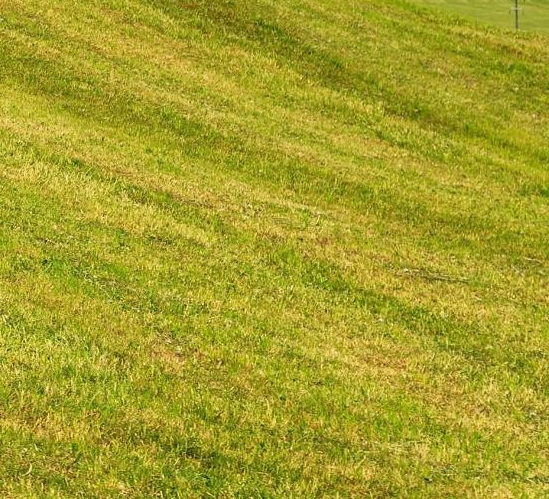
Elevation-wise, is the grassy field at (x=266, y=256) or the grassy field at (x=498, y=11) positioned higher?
the grassy field at (x=498, y=11)

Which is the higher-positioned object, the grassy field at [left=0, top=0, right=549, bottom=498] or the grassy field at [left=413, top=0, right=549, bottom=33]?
the grassy field at [left=413, top=0, right=549, bottom=33]

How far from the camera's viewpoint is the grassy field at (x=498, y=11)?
5866 cm

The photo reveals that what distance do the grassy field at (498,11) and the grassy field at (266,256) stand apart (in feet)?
74.0

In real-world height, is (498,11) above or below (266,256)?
above

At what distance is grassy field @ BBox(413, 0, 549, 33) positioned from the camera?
58656 mm

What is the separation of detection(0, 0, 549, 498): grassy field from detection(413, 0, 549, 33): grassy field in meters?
22.6

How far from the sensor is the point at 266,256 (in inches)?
728

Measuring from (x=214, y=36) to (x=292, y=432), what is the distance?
22.9 metres

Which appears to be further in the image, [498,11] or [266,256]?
[498,11]

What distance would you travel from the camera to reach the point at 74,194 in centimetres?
1908

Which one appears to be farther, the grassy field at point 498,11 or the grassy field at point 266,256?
the grassy field at point 498,11

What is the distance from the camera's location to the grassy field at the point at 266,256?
10.9 metres

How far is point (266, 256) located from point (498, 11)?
155 feet

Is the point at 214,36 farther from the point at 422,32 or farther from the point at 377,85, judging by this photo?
the point at 422,32
